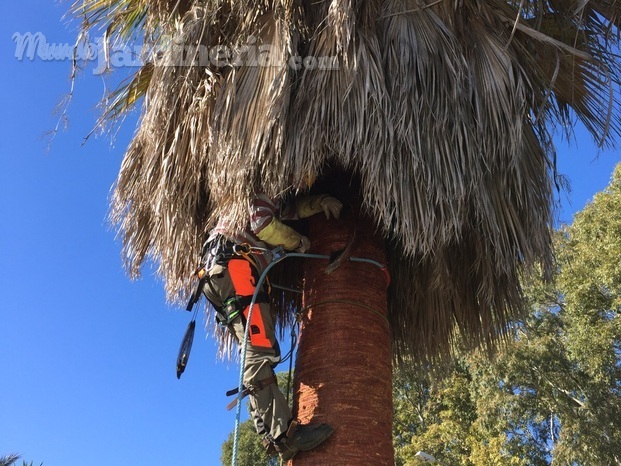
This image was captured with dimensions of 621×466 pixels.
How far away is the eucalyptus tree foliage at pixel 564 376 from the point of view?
52.2ft

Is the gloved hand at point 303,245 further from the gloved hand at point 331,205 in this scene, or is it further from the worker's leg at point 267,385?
the worker's leg at point 267,385

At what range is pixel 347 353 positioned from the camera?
3732mm

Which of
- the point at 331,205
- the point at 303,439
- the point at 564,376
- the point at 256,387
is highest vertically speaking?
the point at 564,376

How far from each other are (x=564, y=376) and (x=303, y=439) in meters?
15.1

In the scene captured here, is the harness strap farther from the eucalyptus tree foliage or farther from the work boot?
the eucalyptus tree foliage

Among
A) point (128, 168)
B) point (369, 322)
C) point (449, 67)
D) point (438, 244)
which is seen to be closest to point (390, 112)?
point (449, 67)

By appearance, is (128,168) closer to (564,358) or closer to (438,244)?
(438,244)

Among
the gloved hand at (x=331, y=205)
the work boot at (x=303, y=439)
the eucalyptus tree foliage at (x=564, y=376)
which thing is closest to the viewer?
the work boot at (x=303, y=439)

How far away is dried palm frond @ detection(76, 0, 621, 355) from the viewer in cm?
375

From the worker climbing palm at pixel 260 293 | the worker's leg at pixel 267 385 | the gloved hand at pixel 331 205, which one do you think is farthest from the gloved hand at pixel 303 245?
the worker's leg at pixel 267 385

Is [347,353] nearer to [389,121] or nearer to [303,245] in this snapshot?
[303,245]

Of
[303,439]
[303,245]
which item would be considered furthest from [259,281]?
[303,439]

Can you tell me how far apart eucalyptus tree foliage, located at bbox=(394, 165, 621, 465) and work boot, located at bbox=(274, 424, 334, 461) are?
11717 millimetres

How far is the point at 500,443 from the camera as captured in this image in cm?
1731
